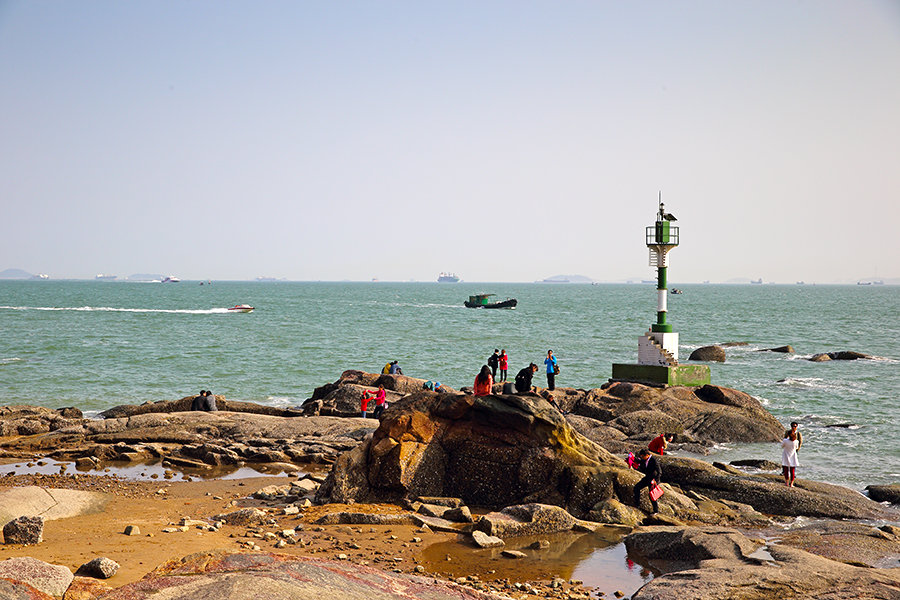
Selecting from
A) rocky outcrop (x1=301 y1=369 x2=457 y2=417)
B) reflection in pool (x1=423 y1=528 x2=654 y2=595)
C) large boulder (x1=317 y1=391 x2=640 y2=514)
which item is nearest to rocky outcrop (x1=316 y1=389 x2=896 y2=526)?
large boulder (x1=317 y1=391 x2=640 y2=514)

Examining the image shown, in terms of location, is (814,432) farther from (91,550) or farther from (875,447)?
(91,550)

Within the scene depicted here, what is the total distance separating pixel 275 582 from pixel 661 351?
31439 millimetres

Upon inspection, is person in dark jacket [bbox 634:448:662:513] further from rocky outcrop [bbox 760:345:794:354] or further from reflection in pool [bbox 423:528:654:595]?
rocky outcrop [bbox 760:345:794:354]

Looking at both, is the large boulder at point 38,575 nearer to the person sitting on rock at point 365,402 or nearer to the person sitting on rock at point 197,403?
the person sitting on rock at point 365,402

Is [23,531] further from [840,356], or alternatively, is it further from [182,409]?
[840,356]

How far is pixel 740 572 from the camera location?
13203 millimetres

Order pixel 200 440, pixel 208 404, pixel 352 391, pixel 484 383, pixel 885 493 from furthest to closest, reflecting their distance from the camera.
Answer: pixel 352 391 → pixel 208 404 → pixel 200 440 → pixel 484 383 → pixel 885 493

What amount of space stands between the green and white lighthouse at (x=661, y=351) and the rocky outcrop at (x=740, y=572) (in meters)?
21.7

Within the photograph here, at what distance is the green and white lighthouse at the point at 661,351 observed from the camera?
121 feet

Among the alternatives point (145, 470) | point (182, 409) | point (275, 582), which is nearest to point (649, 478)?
point (275, 582)

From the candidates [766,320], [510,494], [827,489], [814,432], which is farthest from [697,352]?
[766,320]

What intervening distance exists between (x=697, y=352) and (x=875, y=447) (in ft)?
97.6

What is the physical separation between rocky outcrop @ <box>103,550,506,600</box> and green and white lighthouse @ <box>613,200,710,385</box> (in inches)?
1080

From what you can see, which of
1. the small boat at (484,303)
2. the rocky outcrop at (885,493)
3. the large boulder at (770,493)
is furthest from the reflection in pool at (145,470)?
the small boat at (484,303)
